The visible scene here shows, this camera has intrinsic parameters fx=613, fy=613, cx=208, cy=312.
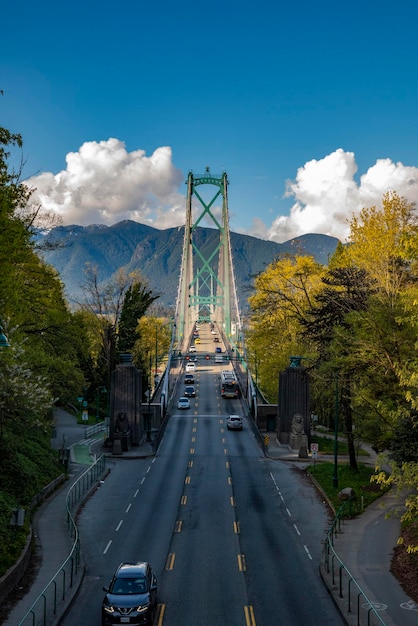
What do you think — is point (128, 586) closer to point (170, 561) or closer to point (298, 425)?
point (170, 561)

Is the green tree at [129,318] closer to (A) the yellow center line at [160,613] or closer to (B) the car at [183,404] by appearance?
(B) the car at [183,404]

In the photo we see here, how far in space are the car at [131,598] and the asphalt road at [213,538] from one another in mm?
919

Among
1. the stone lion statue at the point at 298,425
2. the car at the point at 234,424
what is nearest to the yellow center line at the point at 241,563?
the stone lion statue at the point at 298,425

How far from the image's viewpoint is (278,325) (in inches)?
2402

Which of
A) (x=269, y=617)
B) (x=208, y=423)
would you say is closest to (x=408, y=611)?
(x=269, y=617)

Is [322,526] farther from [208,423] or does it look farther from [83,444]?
[208,423]

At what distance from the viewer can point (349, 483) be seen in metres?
34.5

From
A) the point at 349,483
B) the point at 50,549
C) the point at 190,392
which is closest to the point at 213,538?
the point at 50,549

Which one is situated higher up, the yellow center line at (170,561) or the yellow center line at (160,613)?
the yellow center line at (160,613)

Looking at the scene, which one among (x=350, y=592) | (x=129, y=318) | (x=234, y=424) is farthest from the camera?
(x=129, y=318)

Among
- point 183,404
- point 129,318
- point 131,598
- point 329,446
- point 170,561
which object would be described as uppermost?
point 129,318

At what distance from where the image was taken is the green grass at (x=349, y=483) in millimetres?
30719

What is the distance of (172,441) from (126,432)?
18.8 feet

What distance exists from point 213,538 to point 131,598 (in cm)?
895
